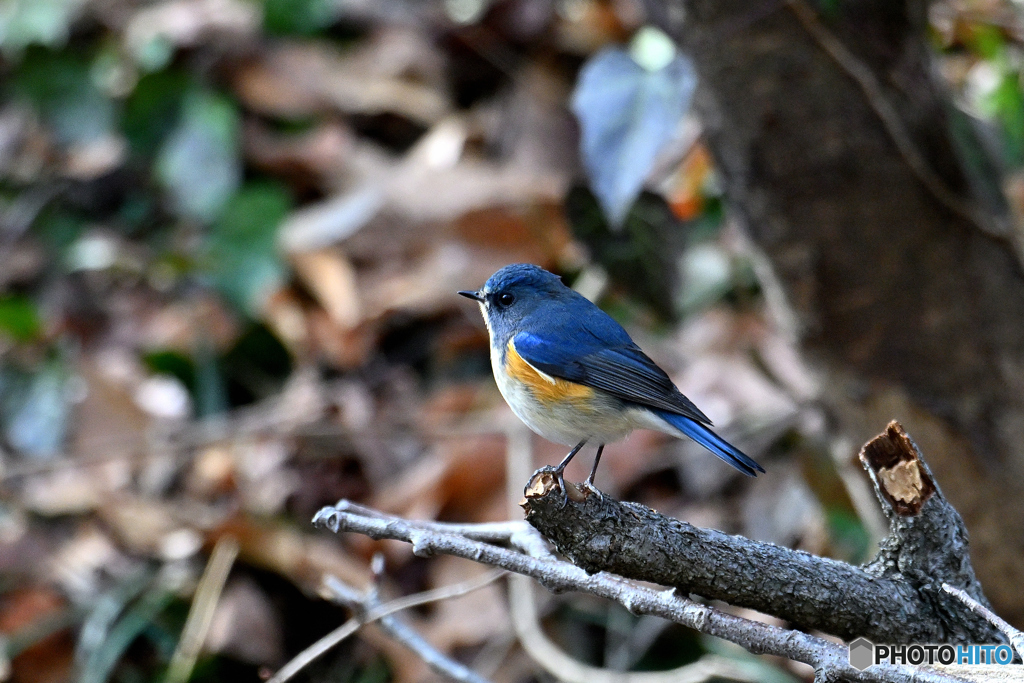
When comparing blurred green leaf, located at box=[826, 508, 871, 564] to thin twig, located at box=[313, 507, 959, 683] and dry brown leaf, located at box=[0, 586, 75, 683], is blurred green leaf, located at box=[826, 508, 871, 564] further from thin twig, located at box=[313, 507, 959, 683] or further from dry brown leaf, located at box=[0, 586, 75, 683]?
dry brown leaf, located at box=[0, 586, 75, 683]

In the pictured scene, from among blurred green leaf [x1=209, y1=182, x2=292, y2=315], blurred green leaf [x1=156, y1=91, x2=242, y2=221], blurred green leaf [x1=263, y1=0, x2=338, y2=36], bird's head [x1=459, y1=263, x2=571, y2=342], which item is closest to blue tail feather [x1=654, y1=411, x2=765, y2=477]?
bird's head [x1=459, y1=263, x2=571, y2=342]

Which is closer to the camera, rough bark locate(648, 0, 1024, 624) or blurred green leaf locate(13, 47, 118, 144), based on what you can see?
rough bark locate(648, 0, 1024, 624)

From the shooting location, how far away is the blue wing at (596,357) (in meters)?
2.71

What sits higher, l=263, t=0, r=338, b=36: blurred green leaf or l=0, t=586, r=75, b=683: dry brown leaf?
l=263, t=0, r=338, b=36: blurred green leaf

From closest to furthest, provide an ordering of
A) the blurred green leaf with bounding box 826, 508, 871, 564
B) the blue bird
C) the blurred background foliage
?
the blue bird, the blurred green leaf with bounding box 826, 508, 871, 564, the blurred background foliage

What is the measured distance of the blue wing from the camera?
8.89 feet

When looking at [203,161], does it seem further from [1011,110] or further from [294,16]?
[1011,110]

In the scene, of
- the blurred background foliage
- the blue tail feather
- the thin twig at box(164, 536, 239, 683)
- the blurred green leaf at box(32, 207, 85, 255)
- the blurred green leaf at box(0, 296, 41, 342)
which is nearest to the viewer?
the blue tail feather

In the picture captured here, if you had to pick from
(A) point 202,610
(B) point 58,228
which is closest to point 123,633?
(A) point 202,610

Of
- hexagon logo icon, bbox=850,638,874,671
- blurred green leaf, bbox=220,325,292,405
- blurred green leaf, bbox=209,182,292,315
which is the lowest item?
blurred green leaf, bbox=220,325,292,405

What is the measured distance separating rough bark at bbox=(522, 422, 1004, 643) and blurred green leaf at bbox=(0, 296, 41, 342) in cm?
419

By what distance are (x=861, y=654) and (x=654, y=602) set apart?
42cm

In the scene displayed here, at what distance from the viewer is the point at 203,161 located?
5.71 m

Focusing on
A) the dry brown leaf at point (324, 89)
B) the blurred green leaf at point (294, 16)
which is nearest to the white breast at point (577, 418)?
the dry brown leaf at point (324, 89)
